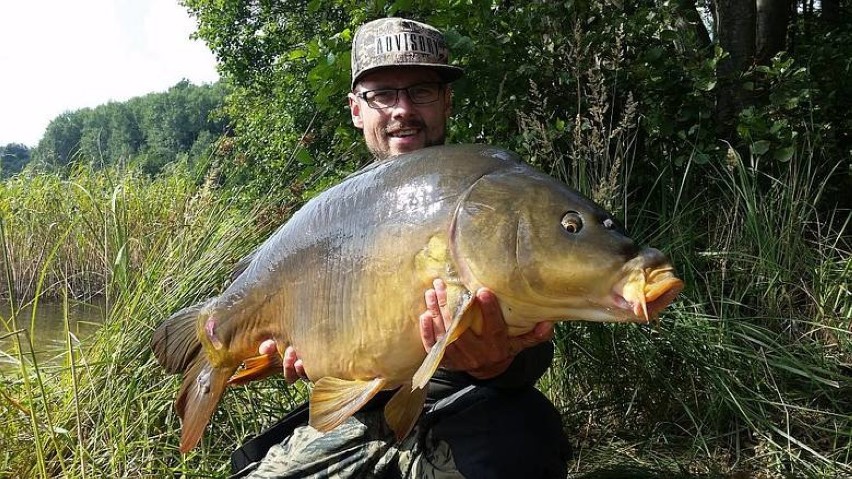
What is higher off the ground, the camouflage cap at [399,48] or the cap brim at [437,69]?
the camouflage cap at [399,48]

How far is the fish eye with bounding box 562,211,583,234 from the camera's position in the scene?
1.18 m

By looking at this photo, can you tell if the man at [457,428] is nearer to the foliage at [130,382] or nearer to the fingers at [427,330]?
the fingers at [427,330]

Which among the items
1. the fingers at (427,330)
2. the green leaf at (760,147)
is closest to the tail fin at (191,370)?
the fingers at (427,330)

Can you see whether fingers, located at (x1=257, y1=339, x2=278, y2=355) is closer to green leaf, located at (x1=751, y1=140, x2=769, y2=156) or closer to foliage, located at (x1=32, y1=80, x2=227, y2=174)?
green leaf, located at (x1=751, y1=140, x2=769, y2=156)

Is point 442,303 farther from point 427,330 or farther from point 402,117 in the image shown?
point 402,117

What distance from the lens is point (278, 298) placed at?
167 centimetres

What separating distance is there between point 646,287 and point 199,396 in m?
1.26

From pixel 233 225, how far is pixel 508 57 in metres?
1.48

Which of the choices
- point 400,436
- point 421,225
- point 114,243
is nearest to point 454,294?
point 421,225

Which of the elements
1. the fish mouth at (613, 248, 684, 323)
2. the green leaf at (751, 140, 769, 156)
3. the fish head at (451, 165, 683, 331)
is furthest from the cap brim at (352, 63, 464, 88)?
the green leaf at (751, 140, 769, 156)

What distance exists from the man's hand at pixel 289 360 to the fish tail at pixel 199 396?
0.14m

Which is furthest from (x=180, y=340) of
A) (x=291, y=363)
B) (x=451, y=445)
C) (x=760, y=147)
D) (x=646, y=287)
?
(x=760, y=147)

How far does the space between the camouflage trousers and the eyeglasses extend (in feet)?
3.02

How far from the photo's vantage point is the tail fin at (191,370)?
5.99 ft
